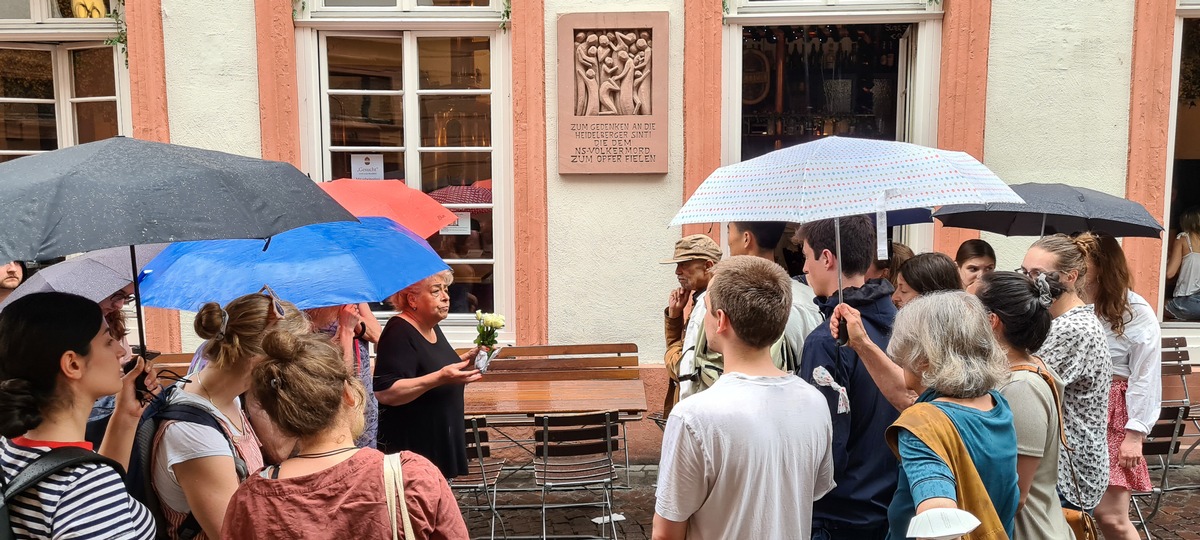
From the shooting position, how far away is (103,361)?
2.14 m

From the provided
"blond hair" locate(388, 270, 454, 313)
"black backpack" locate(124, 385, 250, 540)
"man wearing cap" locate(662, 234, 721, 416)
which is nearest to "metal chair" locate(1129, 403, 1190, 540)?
"man wearing cap" locate(662, 234, 721, 416)

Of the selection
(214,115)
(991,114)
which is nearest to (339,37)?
(214,115)

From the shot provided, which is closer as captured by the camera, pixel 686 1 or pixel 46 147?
pixel 686 1

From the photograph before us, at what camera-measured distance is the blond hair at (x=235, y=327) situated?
2445mm

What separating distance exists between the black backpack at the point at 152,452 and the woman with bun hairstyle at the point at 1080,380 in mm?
2901

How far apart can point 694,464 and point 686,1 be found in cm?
465

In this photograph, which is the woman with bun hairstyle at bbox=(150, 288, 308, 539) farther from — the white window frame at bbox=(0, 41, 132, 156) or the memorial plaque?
the white window frame at bbox=(0, 41, 132, 156)

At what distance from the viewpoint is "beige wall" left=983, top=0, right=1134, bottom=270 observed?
20.1ft

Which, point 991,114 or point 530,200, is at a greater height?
point 991,114

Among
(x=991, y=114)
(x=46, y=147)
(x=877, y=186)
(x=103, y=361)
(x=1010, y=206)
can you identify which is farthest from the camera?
(x=46, y=147)

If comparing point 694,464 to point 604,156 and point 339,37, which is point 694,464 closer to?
point 604,156

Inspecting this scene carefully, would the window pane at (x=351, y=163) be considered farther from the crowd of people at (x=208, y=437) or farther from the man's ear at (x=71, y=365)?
the man's ear at (x=71, y=365)

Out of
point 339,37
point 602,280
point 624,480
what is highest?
point 339,37

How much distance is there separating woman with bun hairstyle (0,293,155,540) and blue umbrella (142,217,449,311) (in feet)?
2.12
